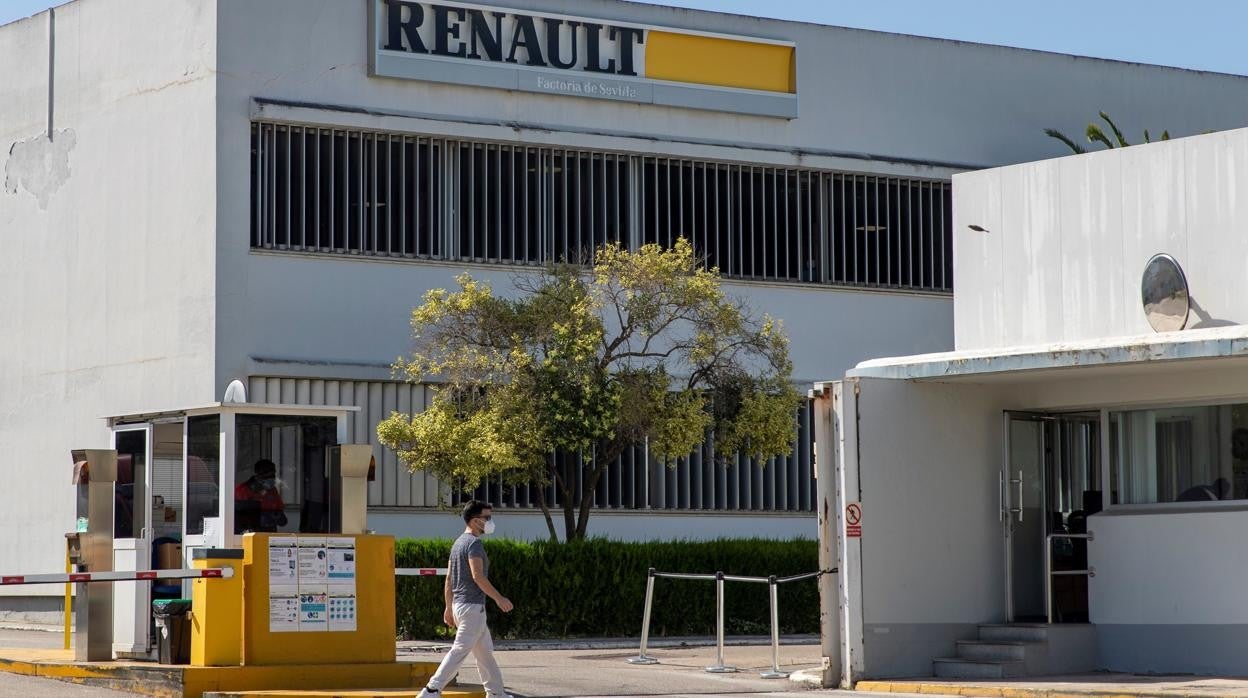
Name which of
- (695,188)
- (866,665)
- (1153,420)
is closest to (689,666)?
(866,665)

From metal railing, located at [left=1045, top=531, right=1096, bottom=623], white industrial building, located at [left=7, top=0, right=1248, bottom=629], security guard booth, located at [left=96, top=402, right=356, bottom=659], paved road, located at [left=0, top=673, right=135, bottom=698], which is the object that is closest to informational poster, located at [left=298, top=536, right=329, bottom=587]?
security guard booth, located at [left=96, top=402, right=356, bottom=659]

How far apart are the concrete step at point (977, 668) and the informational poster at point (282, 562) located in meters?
6.29

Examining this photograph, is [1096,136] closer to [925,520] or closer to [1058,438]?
[1058,438]

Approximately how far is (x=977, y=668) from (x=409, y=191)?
12.9 meters

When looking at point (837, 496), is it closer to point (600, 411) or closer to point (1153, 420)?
point (1153, 420)

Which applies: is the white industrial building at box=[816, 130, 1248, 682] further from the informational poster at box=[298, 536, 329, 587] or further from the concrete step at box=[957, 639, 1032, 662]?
the informational poster at box=[298, 536, 329, 587]

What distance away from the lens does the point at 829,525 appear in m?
18.5

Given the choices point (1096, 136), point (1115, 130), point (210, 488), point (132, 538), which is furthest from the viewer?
point (1115, 130)

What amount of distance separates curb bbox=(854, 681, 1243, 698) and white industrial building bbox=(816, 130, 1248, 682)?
15.3 inches

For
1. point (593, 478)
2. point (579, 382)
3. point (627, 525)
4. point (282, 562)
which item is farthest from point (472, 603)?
point (627, 525)

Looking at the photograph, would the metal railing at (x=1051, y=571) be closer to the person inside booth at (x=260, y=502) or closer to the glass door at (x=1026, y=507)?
the glass door at (x=1026, y=507)

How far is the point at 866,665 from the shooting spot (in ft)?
59.9

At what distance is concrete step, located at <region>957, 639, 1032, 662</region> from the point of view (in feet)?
61.2

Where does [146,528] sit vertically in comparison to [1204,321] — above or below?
below
